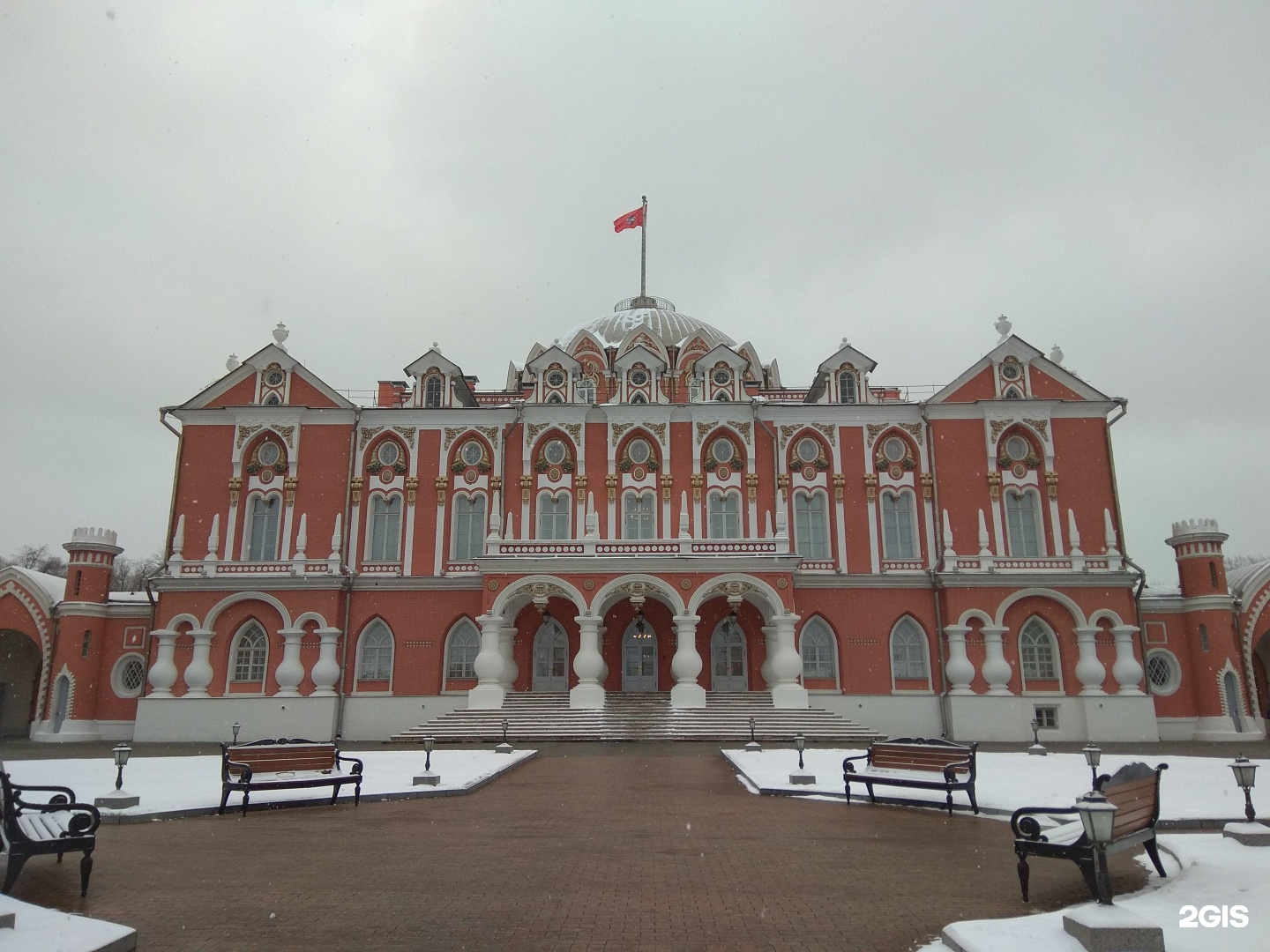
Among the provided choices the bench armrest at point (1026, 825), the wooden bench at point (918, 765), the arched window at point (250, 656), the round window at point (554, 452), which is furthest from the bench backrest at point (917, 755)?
the arched window at point (250, 656)

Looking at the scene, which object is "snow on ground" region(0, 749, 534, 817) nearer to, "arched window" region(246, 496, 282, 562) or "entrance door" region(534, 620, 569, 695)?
"entrance door" region(534, 620, 569, 695)

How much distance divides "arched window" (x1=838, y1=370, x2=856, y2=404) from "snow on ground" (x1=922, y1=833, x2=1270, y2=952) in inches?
1062

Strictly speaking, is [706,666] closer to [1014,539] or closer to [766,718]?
[766,718]

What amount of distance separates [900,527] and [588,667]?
12262 mm

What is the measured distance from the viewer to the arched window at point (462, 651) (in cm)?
3266

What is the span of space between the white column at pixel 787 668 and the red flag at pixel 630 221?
62.3ft

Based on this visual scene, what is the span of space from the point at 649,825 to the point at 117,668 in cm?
2860

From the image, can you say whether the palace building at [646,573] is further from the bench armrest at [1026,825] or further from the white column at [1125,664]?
the bench armrest at [1026,825]

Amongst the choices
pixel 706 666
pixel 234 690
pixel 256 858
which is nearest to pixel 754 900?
pixel 256 858

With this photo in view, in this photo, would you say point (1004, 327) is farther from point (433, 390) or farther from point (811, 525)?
point (433, 390)

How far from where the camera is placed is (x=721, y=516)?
112 feet

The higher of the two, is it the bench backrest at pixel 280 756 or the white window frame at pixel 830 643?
the white window frame at pixel 830 643

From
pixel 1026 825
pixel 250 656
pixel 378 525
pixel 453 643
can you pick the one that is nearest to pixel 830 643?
pixel 453 643

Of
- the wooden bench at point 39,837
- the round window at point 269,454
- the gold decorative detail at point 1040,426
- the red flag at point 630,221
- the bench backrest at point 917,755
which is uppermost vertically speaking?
the red flag at point 630,221
